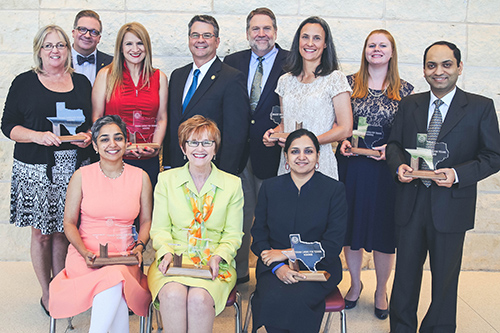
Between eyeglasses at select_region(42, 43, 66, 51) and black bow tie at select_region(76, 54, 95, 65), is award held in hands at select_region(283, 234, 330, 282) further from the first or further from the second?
black bow tie at select_region(76, 54, 95, 65)

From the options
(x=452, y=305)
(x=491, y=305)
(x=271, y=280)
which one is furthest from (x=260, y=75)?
(x=491, y=305)

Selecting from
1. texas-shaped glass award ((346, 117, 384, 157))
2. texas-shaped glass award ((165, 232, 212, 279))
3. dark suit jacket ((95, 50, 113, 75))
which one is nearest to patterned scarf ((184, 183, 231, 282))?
texas-shaped glass award ((165, 232, 212, 279))

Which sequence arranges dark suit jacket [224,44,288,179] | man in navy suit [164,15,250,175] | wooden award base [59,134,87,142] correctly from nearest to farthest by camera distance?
1. wooden award base [59,134,87,142]
2. man in navy suit [164,15,250,175]
3. dark suit jacket [224,44,288,179]

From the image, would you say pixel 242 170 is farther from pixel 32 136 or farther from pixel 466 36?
pixel 466 36

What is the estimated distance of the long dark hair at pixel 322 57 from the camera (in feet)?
10.9

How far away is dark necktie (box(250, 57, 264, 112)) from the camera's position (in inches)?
144

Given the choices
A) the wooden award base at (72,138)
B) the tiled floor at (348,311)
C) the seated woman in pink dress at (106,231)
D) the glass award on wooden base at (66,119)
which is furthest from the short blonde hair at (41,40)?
the tiled floor at (348,311)

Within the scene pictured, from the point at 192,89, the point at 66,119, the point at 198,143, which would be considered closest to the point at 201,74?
the point at 192,89

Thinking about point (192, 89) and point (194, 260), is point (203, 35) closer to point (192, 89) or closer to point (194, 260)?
point (192, 89)

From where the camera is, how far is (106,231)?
9.75 ft

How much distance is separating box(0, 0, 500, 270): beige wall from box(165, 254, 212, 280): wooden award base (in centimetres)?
234

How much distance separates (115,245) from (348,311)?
5.85 ft

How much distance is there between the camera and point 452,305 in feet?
9.77

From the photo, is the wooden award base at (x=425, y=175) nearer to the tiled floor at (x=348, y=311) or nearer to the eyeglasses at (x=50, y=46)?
the tiled floor at (x=348, y=311)
